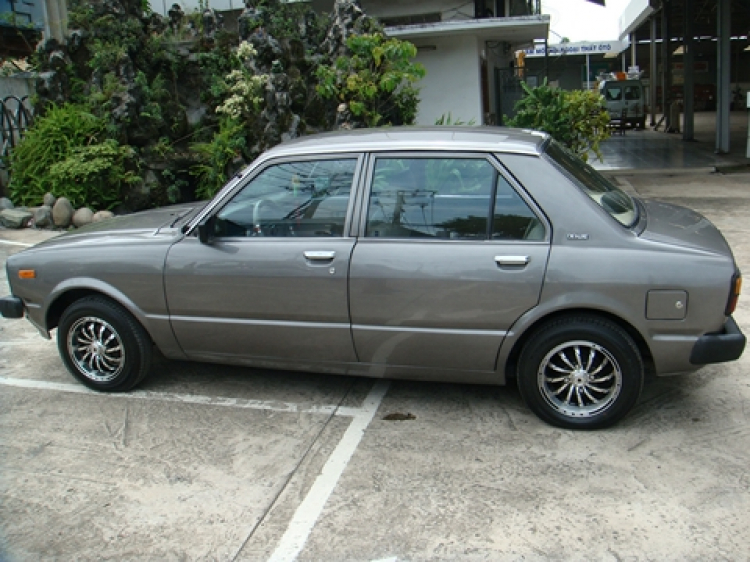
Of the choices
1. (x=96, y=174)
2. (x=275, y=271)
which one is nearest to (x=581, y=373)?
(x=275, y=271)

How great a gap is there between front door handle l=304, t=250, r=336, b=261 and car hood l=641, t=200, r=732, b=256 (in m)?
1.77

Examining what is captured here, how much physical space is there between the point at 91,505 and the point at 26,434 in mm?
1065

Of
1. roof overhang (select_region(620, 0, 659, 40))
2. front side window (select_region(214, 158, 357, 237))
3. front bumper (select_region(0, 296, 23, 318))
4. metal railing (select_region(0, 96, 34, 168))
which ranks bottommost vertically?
front bumper (select_region(0, 296, 23, 318))

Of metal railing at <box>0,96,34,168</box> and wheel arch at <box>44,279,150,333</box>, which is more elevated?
metal railing at <box>0,96,34,168</box>

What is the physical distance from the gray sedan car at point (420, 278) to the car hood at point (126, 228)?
8 cm

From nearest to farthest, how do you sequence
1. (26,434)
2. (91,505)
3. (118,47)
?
(91,505)
(26,434)
(118,47)

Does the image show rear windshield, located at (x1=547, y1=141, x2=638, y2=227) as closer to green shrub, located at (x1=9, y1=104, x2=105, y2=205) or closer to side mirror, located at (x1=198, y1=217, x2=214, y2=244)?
side mirror, located at (x1=198, y1=217, x2=214, y2=244)

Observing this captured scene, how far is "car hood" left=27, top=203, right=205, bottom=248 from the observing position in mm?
4789

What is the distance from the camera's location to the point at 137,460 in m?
3.96

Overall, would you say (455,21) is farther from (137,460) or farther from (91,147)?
→ (137,460)

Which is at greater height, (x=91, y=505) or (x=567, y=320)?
(x=567, y=320)

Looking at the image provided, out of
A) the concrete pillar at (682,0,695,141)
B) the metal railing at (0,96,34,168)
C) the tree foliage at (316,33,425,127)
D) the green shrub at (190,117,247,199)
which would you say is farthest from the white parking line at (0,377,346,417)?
the concrete pillar at (682,0,695,141)

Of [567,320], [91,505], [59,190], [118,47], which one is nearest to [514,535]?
[567,320]

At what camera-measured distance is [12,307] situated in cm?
491
